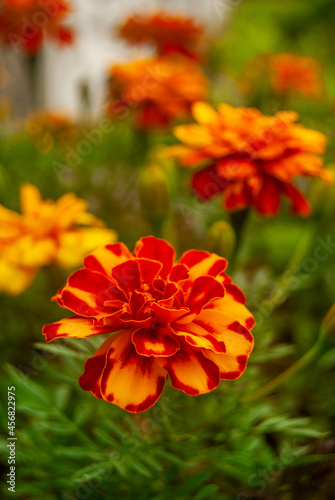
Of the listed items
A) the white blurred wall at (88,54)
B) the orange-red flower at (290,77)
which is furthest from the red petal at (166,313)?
the white blurred wall at (88,54)

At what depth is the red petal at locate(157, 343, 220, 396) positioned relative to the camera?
324 millimetres

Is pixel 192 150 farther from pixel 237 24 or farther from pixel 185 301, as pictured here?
pixel 237 24

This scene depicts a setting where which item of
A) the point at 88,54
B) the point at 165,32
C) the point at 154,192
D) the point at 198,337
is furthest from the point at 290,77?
the point at 88,54

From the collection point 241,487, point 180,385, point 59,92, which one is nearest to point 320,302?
point 241,487

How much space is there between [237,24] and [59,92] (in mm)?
1133

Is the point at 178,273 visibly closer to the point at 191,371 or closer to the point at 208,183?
the point at 191,371

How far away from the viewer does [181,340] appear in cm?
34

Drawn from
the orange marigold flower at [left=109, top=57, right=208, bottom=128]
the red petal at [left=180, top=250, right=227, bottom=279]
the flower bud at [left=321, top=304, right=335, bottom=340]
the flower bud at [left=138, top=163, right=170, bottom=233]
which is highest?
the orange marigold flower at [left=109, top=57, right=208, bottom=128]

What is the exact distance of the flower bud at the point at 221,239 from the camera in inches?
19.7

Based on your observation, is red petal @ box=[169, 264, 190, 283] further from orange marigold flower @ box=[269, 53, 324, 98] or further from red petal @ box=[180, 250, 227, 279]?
orange marigold flower @ box=[269, 53, 324, 98]

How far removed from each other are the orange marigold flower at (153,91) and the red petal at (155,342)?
0.42 metres

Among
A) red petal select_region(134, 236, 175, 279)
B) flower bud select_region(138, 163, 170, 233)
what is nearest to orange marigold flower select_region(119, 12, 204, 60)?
flower bud select_region(138, 163, 170, 233)

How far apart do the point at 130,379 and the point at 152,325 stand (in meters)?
0.04

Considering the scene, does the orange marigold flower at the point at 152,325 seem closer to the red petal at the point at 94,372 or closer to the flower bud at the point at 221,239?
the red petal at the point at 94,372
